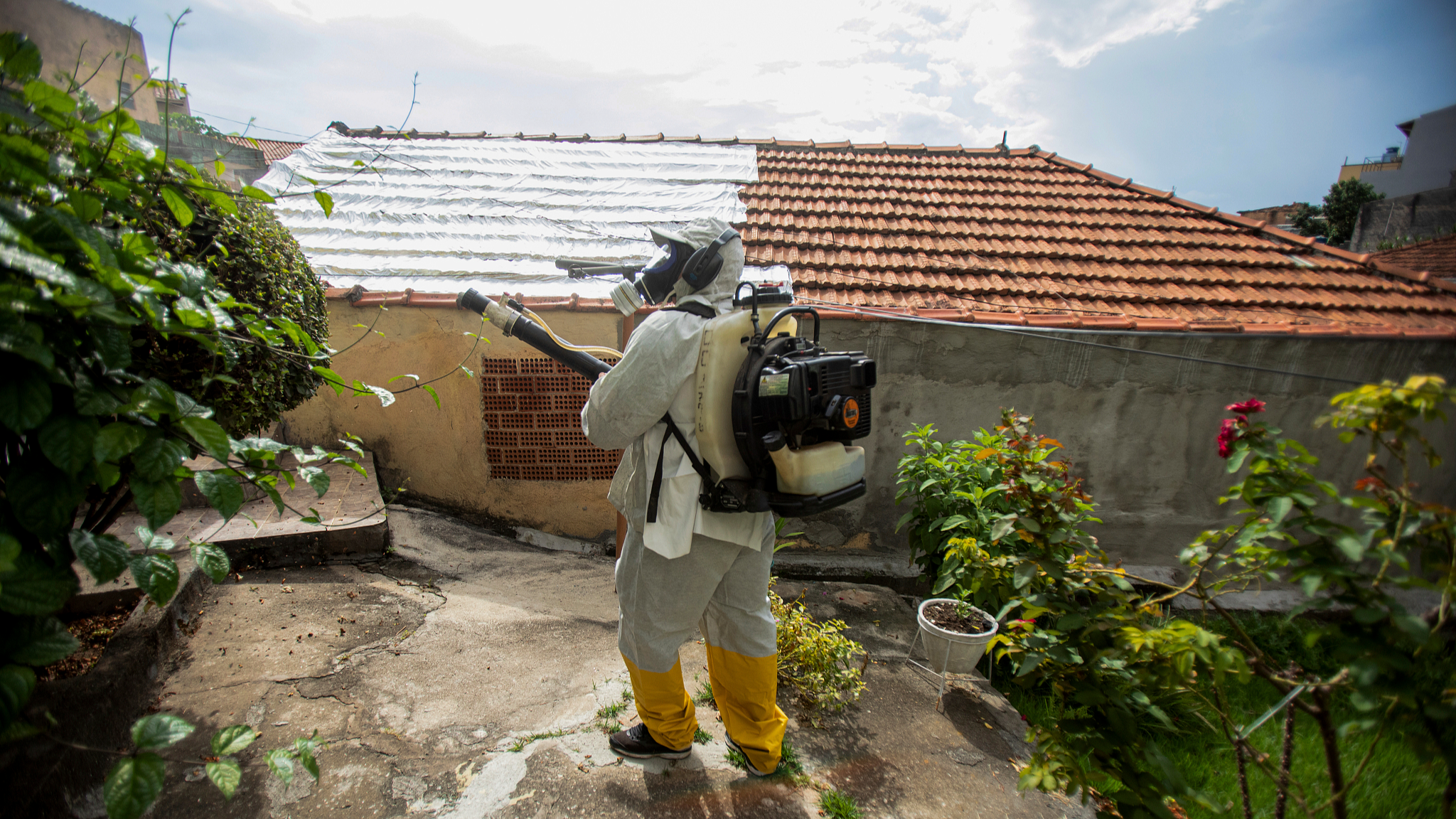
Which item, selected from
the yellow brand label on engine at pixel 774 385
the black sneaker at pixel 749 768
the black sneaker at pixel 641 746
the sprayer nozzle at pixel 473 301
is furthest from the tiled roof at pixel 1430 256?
the sprayer nozzle at pixel 473 301

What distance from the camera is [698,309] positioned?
2084 mm

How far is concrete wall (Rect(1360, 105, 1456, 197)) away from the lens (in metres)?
1.58

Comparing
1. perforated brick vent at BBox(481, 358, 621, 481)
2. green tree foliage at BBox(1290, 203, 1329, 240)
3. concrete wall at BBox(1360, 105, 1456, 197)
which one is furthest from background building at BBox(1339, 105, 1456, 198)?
green tree foliage at BBox(1290, 203, 1329, 240)

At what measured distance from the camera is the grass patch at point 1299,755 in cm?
137

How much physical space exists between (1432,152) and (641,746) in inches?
129

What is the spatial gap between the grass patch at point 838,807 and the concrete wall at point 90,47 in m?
3.01

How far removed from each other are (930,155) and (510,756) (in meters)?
7.74

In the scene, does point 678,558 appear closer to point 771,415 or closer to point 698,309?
point 771,415

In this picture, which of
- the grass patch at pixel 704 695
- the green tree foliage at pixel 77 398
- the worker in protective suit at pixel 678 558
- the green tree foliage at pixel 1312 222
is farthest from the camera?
the green tree foliage at pixel 1312 222

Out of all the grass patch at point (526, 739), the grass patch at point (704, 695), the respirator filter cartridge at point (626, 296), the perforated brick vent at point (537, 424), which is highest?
the respirator filter cartridge at point (626, 296)

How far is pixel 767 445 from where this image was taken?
1.87 meters

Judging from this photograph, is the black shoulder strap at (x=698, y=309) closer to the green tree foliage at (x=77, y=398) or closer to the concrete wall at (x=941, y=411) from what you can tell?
the green tree foliage at (x=77, y=398)

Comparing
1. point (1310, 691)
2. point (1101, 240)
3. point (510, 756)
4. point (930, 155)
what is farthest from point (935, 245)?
point (510, 756)

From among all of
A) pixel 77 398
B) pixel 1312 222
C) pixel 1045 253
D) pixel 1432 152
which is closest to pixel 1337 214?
pixel 1312 222
